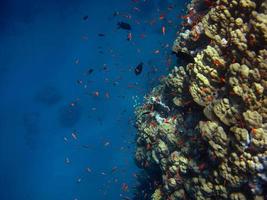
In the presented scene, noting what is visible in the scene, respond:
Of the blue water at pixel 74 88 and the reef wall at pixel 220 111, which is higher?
the reef wall at pixel 220 111

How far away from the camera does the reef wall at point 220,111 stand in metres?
4.61

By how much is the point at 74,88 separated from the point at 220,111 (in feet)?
103

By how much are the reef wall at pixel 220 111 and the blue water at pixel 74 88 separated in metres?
17.0

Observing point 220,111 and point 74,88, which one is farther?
point 74,88

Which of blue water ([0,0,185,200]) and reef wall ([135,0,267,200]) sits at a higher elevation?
reef wall ([135,0,267,200])

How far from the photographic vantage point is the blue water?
27.1 meters

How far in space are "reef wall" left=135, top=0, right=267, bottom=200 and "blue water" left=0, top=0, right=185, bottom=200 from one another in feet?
55.8

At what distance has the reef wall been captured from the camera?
4.61 metres

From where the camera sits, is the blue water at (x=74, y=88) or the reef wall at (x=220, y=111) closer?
the reef wall at (x=220, y=111)

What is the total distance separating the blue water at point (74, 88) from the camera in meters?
27.1

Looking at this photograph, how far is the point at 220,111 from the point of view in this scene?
16.8 ft

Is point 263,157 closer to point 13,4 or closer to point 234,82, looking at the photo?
point 234,82

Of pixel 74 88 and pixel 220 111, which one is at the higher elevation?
pixel 220 111

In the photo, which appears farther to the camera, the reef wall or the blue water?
the blue water
